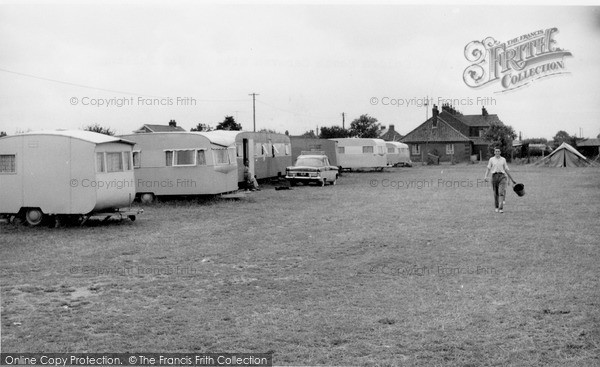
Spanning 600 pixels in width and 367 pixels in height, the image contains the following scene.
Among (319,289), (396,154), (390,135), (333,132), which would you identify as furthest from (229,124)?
(319,289)

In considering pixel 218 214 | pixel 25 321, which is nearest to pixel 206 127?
pixel 218 214

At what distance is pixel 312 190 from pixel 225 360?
22528 mm

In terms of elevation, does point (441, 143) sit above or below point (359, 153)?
above

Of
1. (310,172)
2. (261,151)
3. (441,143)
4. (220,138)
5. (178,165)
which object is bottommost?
(310,172)

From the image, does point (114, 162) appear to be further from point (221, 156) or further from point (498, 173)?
point (498, 173)

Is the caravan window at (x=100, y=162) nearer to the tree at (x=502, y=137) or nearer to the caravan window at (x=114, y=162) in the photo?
the caravan window at (x=114, y=162)

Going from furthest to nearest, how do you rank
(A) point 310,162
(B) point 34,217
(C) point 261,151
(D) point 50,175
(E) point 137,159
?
1. (A) point 310,162
2. (C) point 261,151
3. (E) point 137,159
4. (B) point 34,217
5. (D) point 50,175

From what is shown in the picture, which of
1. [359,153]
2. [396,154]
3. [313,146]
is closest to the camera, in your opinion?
[313,146]

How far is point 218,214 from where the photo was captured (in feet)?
59.3

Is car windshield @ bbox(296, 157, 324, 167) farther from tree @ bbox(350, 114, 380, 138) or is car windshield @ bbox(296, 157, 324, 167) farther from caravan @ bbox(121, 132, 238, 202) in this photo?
tree @ bbox(350, 114, 380, 138)

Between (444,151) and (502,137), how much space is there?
946 cm

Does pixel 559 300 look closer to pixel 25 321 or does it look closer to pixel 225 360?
pixel 225 360

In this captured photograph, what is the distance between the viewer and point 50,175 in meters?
14.8

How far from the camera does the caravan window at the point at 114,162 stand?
50.6ft
